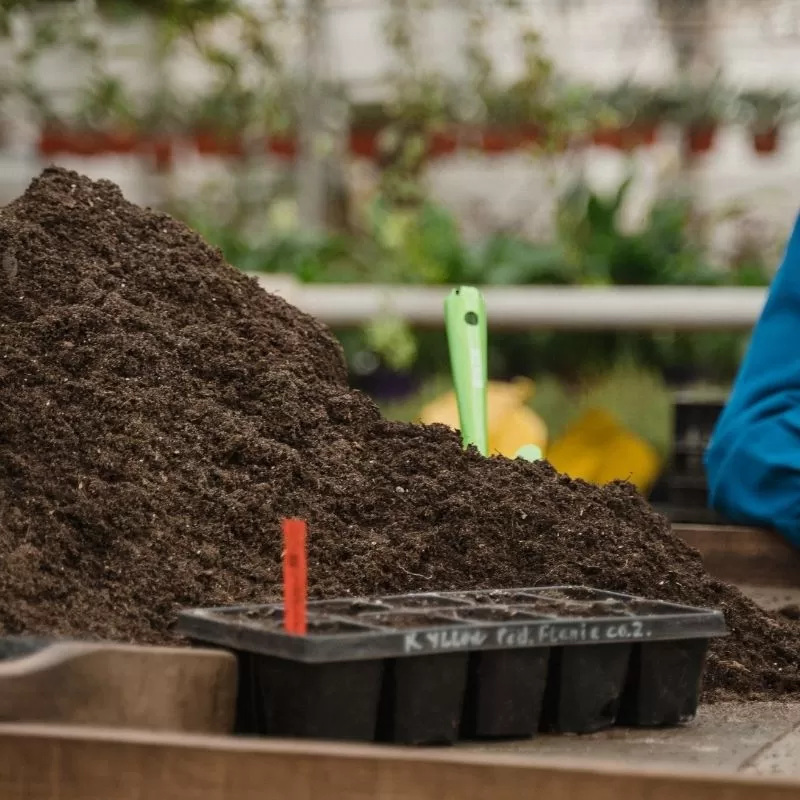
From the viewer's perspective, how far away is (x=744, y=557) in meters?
2.24

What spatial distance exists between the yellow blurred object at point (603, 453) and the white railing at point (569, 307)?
256 millimetres

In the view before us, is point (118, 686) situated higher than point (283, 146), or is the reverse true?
point (283, 146)

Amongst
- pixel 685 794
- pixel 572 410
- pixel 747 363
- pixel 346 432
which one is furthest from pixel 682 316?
pixel 685 794

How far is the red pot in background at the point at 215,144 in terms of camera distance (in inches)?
265

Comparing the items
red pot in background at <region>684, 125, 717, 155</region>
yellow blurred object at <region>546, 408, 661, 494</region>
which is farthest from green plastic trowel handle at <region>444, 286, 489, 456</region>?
red pot in background at <region>684, 125, 717, 155</region>

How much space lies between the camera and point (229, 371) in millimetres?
1706

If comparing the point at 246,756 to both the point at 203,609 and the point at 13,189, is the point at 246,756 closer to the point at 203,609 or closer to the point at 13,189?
the point at 203,609

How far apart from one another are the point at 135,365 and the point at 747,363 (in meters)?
1.20

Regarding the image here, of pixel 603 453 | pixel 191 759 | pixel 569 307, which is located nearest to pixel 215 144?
pixel 569 307

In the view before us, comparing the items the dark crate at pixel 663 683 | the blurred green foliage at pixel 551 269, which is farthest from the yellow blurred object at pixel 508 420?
the dark crate at pixel 663 683

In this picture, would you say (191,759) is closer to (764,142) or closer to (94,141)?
(764,142)

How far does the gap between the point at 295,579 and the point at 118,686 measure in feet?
0.53

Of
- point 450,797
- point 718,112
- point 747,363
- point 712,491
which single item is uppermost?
point 718,112

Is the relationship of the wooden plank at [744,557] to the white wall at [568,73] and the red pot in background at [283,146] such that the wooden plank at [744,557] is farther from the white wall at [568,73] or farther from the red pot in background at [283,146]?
the red pot in background at [283,146]
